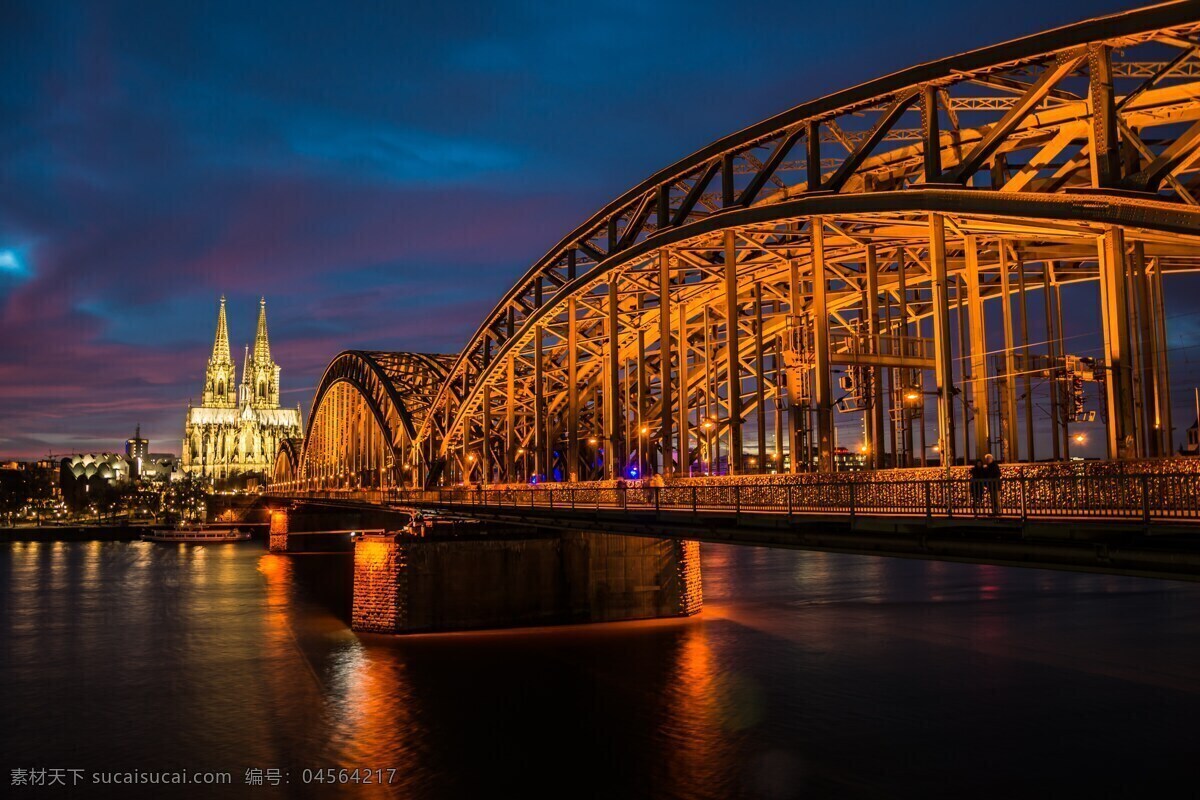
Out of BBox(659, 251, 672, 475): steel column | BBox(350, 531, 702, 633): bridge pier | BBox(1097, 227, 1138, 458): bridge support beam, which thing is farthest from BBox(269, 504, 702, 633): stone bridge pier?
BBox(1097, 227, 1138, 458): bridge support beam

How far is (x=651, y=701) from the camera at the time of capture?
35.6 m

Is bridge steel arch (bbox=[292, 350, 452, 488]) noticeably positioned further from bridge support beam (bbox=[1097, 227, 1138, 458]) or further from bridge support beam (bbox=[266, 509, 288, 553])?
bridge support beam (bbox=[1097, 227, 1138, 458])

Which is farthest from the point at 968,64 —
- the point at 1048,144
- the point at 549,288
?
the point at 549,288

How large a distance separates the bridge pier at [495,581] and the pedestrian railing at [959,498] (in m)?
13.8

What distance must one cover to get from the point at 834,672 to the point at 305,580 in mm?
54746

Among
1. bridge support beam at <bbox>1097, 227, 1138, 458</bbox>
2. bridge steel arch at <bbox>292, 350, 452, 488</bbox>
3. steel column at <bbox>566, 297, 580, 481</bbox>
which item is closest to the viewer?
bridge support beam at <bbox>1097, 227, 1138, 458</bbox>

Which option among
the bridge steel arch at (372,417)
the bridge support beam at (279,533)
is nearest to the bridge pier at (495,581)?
the bridge steel arch at (372,417)

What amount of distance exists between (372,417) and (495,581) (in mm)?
79551

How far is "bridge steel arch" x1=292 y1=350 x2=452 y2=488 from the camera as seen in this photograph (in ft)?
332

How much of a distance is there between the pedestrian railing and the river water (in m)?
6.94

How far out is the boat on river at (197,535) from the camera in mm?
150000

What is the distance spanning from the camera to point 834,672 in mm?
39312

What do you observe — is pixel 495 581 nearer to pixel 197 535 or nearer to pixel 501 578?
pixel 501 578

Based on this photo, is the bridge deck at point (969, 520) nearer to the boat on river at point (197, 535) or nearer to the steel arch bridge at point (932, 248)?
the steel arch bridge at point (932, 248)
